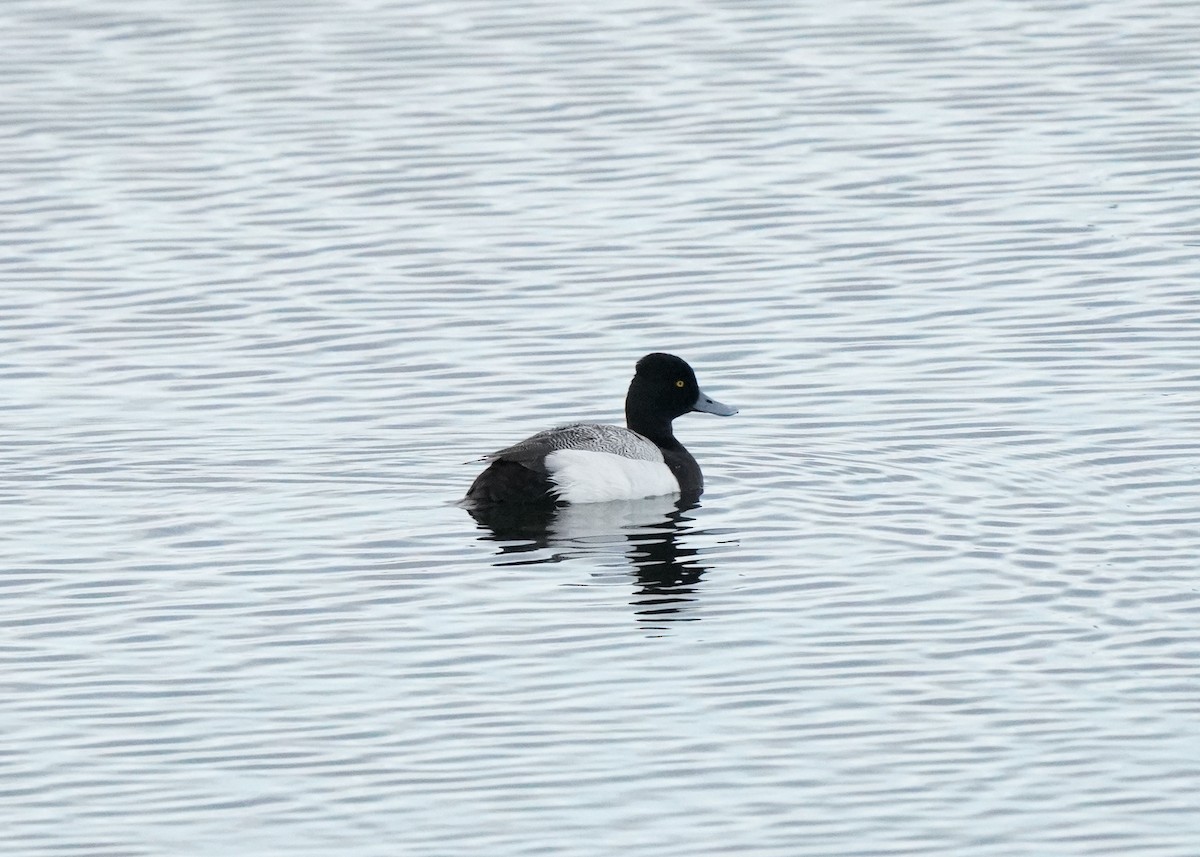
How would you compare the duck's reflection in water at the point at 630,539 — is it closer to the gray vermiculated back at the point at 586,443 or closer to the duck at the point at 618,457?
the duck at the point at 618,457

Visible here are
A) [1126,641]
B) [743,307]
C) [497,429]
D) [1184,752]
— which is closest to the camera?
[1184,752]

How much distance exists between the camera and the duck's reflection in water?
13.4m

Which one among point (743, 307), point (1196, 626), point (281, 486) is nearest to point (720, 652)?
point (1196, 626)

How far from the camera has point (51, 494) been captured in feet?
51.3

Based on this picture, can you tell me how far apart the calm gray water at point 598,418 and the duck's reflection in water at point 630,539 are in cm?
5

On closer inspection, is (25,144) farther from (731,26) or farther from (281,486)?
(281,486)

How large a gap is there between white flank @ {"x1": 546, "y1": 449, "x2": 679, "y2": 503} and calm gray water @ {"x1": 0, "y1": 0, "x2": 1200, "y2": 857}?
295mm

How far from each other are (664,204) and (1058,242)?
3.83 m

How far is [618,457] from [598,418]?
1.76 metres

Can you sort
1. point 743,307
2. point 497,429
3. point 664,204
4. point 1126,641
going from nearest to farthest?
point 1126,641
point 497,429
point 743,307
point 664,204

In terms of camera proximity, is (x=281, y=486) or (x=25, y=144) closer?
(x=281, y=486)

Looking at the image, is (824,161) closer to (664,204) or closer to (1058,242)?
(664,204)

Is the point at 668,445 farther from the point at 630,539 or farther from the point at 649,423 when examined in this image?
the point at 630,539

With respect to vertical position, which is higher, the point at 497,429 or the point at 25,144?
the point at 25,144
